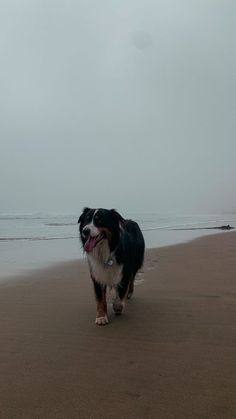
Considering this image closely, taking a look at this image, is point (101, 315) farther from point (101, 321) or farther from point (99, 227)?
point (99, 227)

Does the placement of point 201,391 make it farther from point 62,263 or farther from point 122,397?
point 62,263

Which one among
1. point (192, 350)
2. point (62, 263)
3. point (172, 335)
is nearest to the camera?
point (192, 350)

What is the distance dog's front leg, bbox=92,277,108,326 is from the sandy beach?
95 millimetres

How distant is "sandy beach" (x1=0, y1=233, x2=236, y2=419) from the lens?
2336 millimetres

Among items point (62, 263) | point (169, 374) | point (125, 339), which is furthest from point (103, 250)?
point (62, 263)

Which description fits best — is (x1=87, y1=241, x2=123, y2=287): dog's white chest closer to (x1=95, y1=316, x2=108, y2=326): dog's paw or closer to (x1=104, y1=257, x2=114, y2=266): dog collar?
(x1=104, y1=257, x2=114, y2=266): dog collar

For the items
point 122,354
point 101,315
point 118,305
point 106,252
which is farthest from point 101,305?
point 122,354

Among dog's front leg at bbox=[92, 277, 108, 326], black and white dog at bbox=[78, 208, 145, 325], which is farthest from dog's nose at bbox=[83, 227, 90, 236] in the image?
dog's front leg at bbox=[92, 277, 108, 326]

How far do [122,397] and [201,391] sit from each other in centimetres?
46

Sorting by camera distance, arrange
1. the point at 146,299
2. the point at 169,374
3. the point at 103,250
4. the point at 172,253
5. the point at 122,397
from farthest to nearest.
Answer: the point at 172,253, the point at 146,299, the point at 103,250, the point at 169,374, the point at 122,397

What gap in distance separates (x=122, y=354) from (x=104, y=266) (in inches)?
60.0

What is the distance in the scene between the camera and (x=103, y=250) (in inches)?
183

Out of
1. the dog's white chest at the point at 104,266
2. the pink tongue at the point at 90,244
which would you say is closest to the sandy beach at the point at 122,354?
the dog's white chest at the point at 104,266

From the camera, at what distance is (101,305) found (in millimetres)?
4340
